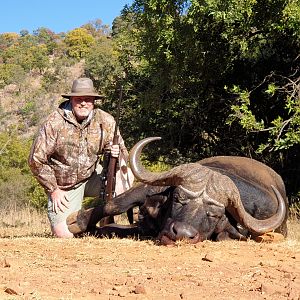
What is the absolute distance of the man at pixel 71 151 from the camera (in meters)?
7.79

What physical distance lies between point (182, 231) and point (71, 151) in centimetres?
225

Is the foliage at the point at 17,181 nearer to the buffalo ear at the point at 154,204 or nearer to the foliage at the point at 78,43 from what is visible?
the buffalo ear at the point at 154,204

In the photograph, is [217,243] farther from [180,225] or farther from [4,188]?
[4,188]

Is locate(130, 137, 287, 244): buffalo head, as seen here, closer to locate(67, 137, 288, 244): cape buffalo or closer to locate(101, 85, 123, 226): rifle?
locate(67, 137, 288, 244): cape buffalo

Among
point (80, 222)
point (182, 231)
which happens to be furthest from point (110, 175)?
point (182, 231)

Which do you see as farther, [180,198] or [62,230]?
[62,230]

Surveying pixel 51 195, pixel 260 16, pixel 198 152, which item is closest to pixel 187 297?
pixel 51 195

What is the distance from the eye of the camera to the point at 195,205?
21.9ft

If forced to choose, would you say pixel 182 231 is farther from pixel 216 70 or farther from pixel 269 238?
pixel 216 70

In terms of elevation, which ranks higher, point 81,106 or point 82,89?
point 82,89

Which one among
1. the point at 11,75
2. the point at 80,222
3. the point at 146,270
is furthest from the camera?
the point at 11,75

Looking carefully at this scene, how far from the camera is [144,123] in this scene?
48.6 ft

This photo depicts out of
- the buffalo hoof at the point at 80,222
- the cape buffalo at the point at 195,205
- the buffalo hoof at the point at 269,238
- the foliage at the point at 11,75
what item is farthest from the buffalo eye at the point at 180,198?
the foliage at the point at 11,75

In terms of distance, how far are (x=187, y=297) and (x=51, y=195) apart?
155 inches
